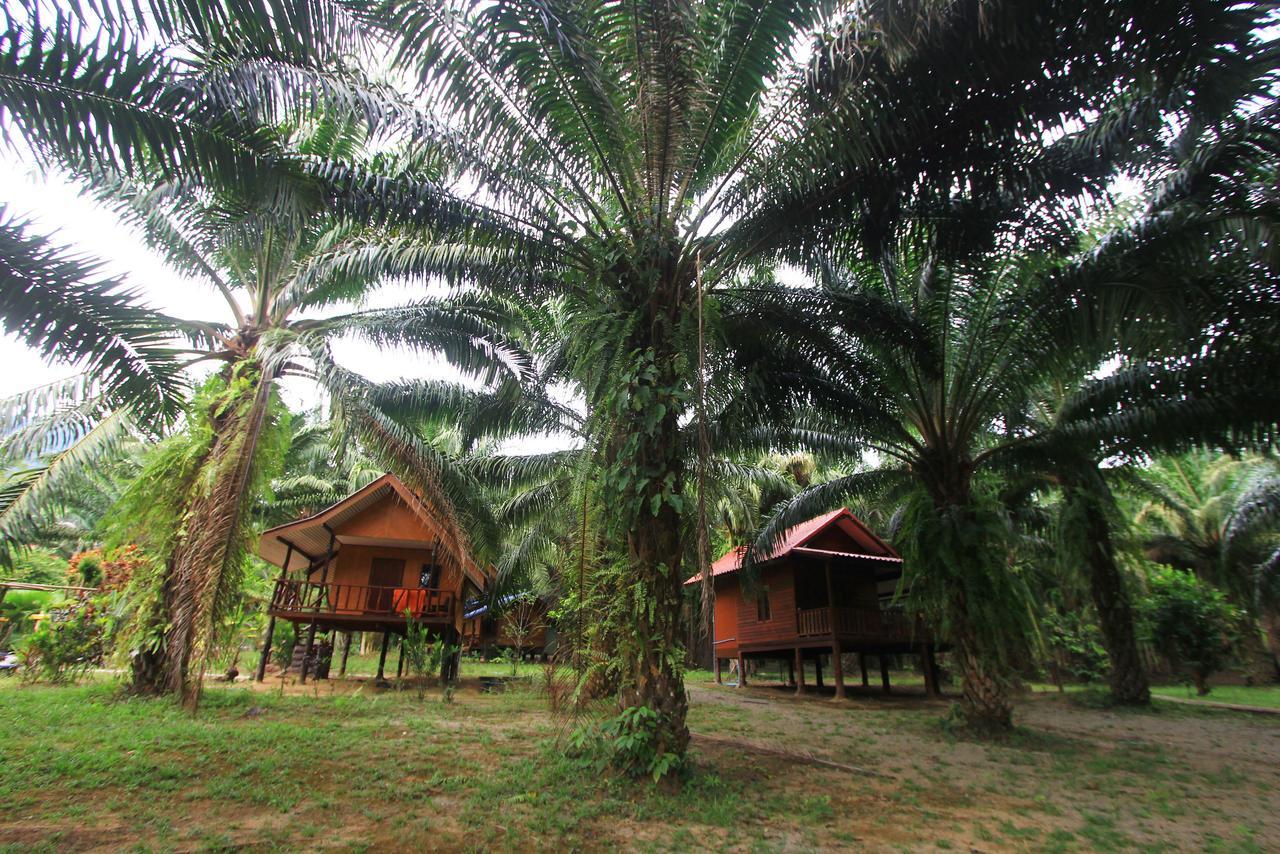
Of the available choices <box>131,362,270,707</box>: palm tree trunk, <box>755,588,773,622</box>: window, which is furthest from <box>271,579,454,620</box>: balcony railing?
<box>755,588,773,622</box>: window

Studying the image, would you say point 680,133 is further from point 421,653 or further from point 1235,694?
point 1235,694

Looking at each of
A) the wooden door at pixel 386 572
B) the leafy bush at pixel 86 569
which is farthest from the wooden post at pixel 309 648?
the leafy bush at pixel 86 569

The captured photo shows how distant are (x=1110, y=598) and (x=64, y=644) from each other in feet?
69.6

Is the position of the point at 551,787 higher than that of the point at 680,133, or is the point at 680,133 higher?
the point at 680,133

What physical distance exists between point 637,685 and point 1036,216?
6.84 meters

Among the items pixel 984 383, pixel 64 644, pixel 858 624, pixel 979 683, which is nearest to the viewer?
pixel 979 683

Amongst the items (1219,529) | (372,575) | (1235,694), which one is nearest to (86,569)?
(372,575)

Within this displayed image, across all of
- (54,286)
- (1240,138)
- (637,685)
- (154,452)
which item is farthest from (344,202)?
(1240,138)

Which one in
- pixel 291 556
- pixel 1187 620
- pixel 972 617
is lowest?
pixel 972 617

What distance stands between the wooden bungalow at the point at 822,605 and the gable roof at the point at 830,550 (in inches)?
1.0

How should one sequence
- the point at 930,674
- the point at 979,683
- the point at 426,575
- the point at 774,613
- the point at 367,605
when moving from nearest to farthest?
the point at 979,683 → the point at 367,605 → the point at 930,674 → the point at 426,575 → the point at 774,613

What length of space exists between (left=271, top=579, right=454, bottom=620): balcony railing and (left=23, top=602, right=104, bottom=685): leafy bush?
10.5 ft

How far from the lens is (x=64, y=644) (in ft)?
41.0

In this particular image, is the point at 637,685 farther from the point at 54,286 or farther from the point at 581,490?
the point at 54,286
